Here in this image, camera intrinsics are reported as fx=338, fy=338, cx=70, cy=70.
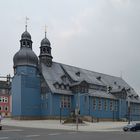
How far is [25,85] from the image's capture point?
7675 centimetres

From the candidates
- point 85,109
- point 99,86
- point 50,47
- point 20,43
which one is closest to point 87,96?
point 85,109

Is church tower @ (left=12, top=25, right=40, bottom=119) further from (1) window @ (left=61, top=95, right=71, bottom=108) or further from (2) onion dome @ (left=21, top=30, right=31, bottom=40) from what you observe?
(1) window @ (left=61, top=95, right=71, bottom=108)

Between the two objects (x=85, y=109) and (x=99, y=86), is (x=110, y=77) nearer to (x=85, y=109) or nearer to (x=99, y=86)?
(x=99, y=86)

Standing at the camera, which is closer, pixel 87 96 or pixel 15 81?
pixel 15 81

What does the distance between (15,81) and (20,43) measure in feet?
30.7

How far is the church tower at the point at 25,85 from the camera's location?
249 feet

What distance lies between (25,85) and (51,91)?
606 cm

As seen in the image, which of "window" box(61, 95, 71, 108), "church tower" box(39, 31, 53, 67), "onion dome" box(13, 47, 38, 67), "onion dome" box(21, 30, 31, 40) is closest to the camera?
"onion dome" box(13, 47, 38, 67)

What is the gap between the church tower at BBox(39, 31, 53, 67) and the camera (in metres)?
83.5

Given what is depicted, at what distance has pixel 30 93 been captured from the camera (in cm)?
7775

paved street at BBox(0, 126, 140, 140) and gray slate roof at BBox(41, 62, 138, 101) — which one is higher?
gray slate roof at BBox(41, 62, 138, 101)

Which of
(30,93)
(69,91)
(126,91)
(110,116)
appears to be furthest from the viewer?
(126,91)

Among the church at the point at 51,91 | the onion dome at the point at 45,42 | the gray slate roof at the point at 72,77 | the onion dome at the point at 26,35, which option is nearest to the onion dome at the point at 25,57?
the church at the point at 51,91

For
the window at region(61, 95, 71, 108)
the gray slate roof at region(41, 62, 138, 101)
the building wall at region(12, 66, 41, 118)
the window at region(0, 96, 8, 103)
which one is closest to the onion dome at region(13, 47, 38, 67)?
the building wall at region(12, 66, 41, 118)
